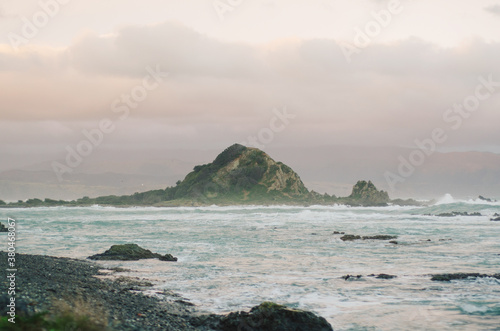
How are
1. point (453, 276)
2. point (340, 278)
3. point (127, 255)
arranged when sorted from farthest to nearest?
point (127, 255)
point (340, 278)
point (453, 276)

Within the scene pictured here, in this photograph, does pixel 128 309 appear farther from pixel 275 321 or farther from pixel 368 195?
pixel 368 195

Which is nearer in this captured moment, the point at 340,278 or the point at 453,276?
the point at 453,276

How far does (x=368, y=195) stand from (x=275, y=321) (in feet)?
526

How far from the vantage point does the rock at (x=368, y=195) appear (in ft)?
527

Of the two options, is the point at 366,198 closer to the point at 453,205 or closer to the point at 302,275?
the point at 453,205

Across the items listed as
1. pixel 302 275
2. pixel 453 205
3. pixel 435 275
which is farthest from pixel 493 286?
pixel 453 205

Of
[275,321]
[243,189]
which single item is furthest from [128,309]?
[243,189]

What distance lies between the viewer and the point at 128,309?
1177cm

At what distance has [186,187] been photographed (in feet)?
580

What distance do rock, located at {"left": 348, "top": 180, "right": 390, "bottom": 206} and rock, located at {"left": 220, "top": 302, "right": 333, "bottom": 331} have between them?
489 ft

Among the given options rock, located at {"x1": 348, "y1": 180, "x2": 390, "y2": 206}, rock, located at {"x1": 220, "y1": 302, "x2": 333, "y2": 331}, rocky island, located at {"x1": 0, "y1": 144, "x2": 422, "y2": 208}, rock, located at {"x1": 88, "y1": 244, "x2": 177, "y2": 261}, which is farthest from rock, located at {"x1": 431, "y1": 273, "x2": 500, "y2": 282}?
rock, located at {"x1": 348, "y1": 180, "x2": 390, "y2": 206}

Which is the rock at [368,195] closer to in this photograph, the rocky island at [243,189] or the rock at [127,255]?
the rocky island at [243,189]

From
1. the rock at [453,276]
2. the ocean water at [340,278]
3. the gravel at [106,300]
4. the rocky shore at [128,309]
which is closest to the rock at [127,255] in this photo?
the ocean water at [340,278]

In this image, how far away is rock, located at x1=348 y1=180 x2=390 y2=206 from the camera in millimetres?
160512
